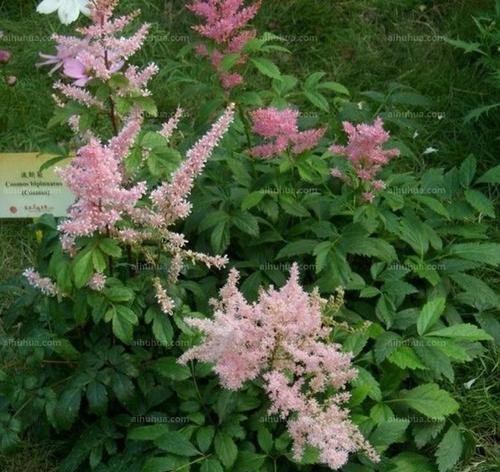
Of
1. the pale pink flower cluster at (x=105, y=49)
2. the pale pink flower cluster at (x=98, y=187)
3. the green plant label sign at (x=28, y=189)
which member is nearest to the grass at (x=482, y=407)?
the pale pink flower cluster at (x=98, y=187)

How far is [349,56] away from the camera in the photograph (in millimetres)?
3523

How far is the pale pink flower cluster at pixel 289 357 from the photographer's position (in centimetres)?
180

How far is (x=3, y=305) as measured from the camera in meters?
2.71

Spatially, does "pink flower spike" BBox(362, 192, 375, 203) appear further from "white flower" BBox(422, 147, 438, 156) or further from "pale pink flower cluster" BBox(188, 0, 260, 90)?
"white flower" BBox(422, 147, 438, 156)

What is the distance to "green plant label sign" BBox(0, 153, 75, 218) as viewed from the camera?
2861 mm

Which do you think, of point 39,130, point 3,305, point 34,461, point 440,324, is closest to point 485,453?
point 440,324

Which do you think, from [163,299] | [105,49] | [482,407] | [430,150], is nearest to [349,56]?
[430,150]

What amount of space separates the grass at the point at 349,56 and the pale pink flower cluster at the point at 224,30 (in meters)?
0.88

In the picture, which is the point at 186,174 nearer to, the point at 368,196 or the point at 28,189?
the point at 368,196

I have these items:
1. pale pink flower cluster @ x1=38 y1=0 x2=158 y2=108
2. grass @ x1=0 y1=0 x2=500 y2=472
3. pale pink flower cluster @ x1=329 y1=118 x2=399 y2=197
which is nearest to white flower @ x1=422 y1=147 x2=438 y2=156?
grass @ x1=0 y1=0 x2=500 y2=472

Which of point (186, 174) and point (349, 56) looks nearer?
point (186, 174)

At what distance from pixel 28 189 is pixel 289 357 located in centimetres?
135

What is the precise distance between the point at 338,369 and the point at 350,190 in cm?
70

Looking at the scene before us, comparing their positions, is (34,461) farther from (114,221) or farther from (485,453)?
(485,453)
